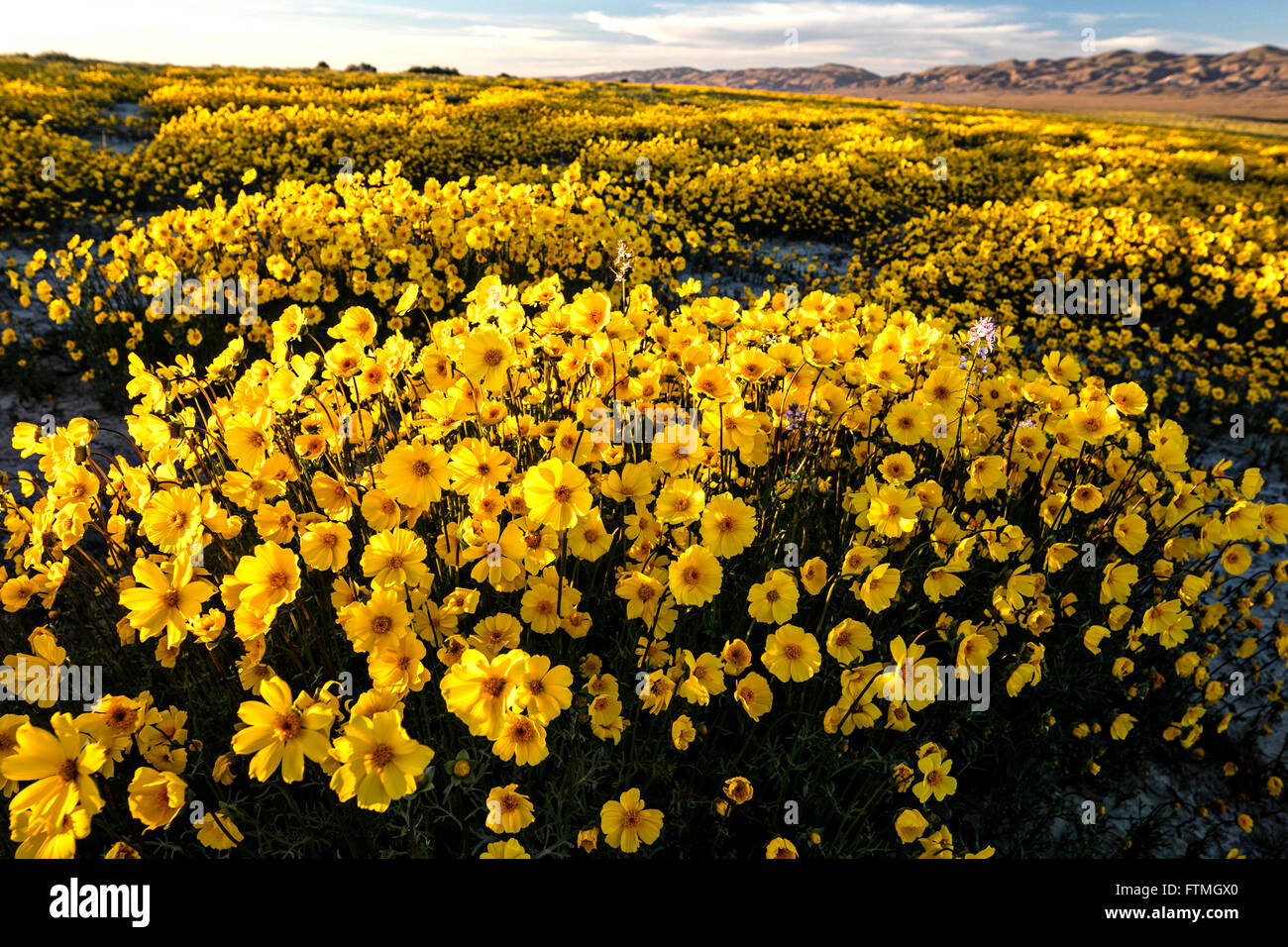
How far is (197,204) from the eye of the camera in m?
11.2

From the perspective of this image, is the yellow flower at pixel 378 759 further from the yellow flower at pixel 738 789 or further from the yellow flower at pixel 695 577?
the yellow flower at pixel 738 789

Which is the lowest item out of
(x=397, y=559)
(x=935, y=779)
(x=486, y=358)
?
(x=935, y=779)

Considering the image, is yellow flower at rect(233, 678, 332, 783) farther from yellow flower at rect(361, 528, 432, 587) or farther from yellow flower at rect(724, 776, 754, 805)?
yellow flower at rect(724, 776, 754, 805)

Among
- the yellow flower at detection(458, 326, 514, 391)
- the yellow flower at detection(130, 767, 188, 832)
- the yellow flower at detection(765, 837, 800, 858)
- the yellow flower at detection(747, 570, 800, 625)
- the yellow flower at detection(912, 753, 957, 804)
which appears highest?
the yellow flower at detection(458, 326, 514, 391)

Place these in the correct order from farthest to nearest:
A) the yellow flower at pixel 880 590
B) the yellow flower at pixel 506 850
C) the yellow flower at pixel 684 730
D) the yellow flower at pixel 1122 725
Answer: the yellow flower at pixel 1122 725, the yellow flower at pixel 880 590, the yellow flower at pixel 684 730, the yellow flower at pixel 506 850

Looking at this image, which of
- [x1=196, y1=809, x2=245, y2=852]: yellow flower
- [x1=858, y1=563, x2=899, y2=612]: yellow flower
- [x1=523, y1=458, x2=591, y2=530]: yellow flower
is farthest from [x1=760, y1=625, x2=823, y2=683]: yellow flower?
[x1=196, y1=809, x2=245, y2=852]: yellow flower

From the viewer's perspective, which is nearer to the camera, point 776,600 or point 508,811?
point 508,811

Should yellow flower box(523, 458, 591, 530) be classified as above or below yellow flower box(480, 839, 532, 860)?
above

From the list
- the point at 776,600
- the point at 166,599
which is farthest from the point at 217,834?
the point at 776,600

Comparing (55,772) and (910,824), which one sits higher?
(55,772)

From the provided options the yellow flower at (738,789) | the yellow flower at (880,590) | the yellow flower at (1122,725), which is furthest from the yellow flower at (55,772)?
the yellow flower at (1122,725)

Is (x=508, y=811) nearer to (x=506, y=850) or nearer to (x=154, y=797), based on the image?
(x=506, y=850)

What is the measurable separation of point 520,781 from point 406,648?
2.74ft
